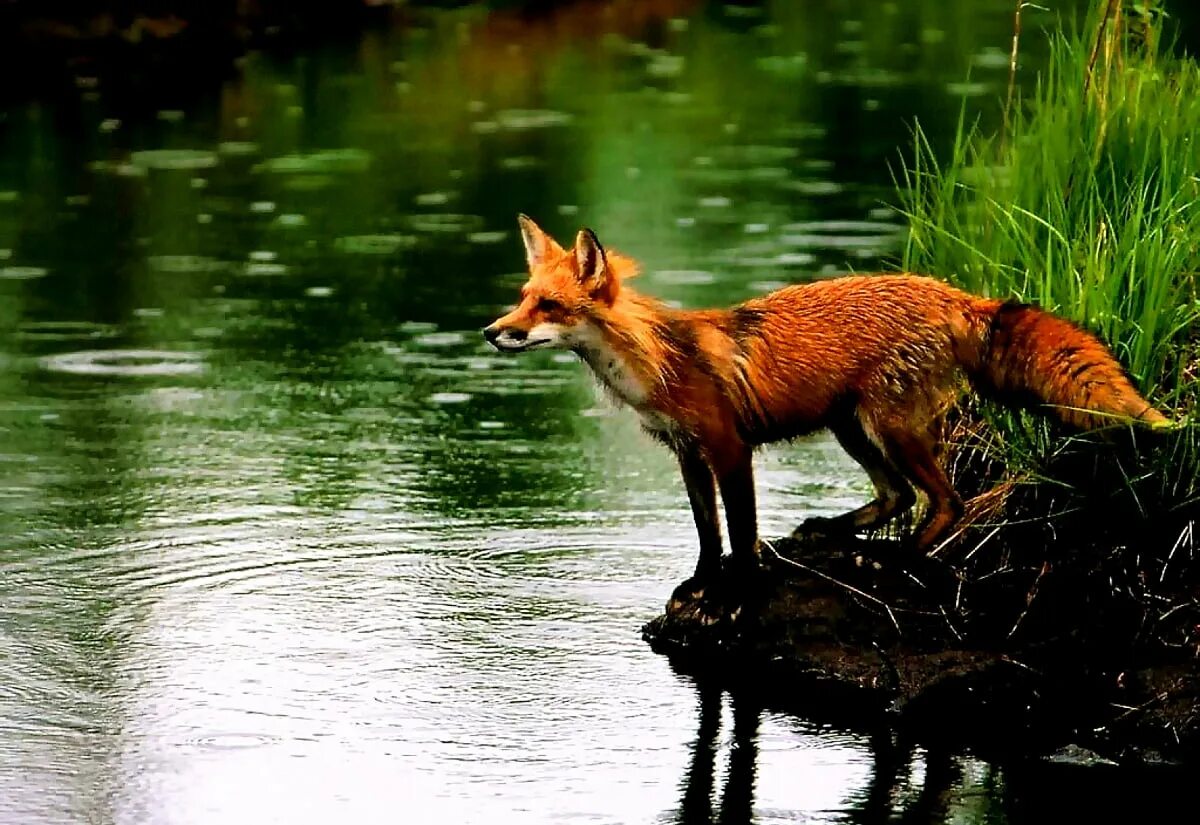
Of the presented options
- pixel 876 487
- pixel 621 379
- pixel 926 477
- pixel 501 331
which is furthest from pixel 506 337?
pixel 876 487

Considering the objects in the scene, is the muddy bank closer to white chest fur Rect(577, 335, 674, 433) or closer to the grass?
the grass

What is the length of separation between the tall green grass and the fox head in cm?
152

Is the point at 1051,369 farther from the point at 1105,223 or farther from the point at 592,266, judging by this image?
the point at 592,266

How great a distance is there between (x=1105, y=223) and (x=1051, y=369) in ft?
3.79

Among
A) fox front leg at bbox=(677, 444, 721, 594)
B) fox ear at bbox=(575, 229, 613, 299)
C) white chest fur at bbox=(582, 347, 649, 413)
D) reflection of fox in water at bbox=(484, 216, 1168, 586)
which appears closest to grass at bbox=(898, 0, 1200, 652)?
reflection of fox in water at bbox=(484, 216, 1168, 586)

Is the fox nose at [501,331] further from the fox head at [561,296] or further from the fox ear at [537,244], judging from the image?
the fox ear at [537,244]

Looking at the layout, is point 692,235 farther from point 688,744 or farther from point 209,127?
point 688,744

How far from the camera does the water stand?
6402 mm

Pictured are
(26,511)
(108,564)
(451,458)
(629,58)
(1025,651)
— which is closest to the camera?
(1025,651)

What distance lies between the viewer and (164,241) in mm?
17156

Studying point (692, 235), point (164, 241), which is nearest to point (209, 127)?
point (164, 241)

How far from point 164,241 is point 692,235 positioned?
4.25 m

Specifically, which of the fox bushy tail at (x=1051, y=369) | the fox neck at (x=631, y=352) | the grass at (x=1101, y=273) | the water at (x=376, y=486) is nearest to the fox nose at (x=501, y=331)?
the fox neck at (x=631, y=352)

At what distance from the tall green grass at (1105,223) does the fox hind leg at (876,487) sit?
0.42 m
